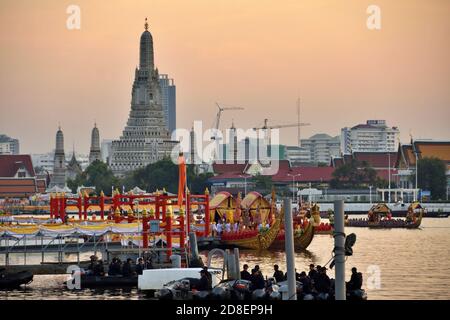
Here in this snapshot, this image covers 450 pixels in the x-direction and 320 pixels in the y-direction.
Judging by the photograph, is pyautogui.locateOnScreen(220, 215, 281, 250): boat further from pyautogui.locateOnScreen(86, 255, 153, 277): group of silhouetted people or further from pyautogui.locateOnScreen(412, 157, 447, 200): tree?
pyautogui.locateOnScreen(412, 157, 447, 200): tree

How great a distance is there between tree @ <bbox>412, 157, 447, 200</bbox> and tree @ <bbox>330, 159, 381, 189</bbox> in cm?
510

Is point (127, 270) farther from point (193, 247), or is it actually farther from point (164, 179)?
point (164, 179)

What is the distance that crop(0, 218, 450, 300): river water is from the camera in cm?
4419

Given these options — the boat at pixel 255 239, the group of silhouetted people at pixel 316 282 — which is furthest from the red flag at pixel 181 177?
the group of silhouetted people at pixel 316 282

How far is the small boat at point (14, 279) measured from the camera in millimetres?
45156

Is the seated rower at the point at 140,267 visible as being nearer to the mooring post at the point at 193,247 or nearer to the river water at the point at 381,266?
the river water at the point at 381,266

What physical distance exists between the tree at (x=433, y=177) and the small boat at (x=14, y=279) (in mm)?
118218

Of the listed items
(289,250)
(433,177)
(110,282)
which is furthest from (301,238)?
(433,177)

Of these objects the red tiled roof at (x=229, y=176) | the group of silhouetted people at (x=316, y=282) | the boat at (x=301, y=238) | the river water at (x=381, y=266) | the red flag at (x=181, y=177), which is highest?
the red tiled roof at (x=229, y=176)

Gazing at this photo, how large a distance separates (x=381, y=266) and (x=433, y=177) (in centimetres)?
10555

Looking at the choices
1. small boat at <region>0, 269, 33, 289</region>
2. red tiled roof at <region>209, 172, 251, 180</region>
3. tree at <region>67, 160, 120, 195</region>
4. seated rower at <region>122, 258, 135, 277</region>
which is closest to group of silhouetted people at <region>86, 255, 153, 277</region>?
seated rower at <region>122, 258, 135, 277</region>
